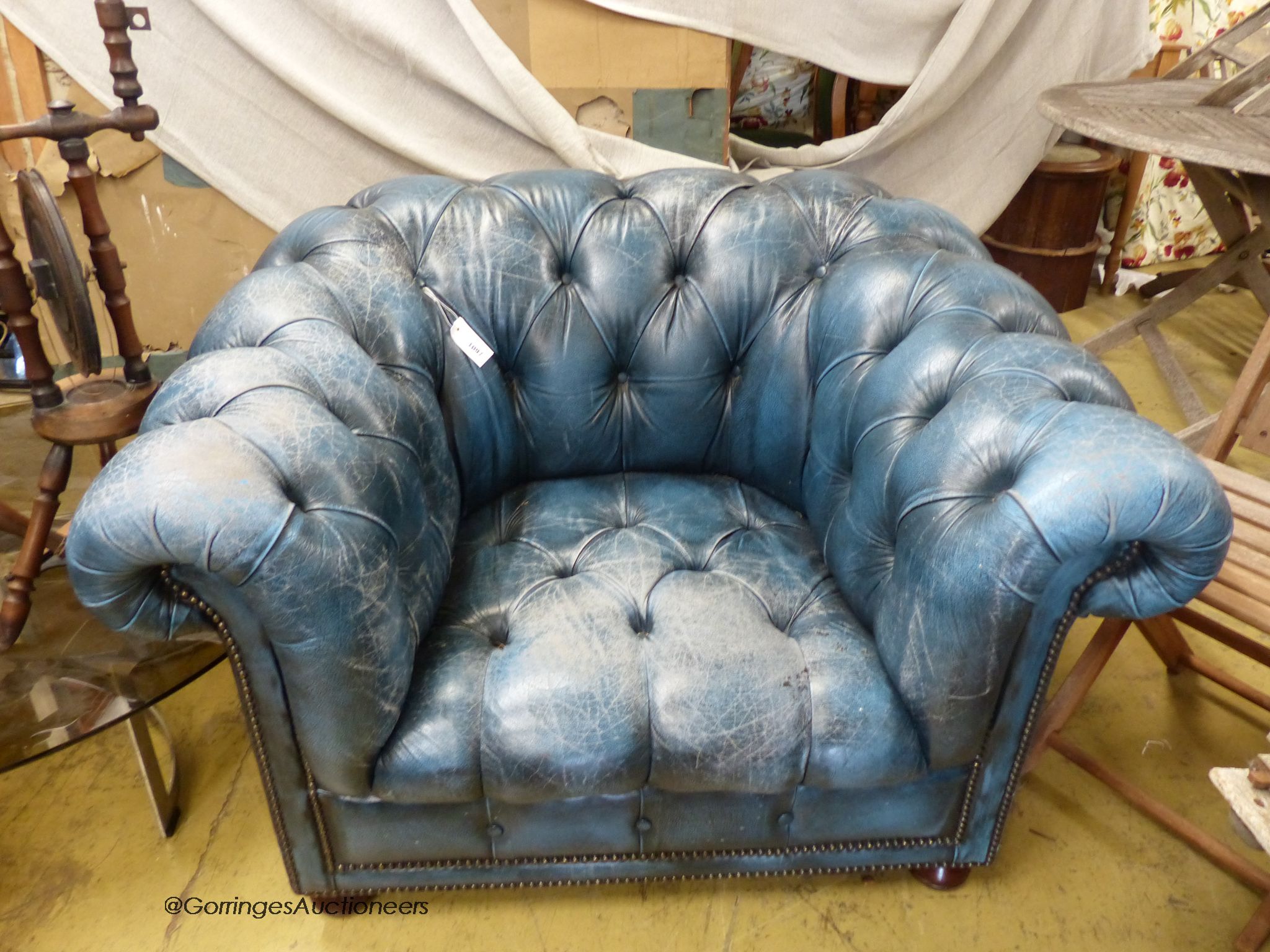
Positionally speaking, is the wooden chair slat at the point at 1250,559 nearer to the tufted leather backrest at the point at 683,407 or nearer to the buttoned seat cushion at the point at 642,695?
the tufted leather backrest at the point at 683,407

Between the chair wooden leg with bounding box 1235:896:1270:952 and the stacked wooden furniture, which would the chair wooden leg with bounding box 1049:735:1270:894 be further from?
the stacked wooden furniture

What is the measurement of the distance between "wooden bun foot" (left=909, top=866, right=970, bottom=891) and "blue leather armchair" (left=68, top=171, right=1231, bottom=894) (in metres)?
0.08

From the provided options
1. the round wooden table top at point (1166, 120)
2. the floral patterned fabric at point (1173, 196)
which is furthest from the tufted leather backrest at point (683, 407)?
the floral patterned fabric at point (1173, 196)

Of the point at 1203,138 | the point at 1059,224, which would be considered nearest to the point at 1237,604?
the point at 1203,138

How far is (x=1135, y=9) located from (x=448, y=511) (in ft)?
6.85

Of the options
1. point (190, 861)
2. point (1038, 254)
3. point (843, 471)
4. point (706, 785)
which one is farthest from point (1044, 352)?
point (1038, 254)

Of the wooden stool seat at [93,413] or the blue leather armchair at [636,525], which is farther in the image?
the wooden stool seat at [93,413]

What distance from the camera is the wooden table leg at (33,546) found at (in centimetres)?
128

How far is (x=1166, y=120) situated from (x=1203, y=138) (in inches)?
6.1

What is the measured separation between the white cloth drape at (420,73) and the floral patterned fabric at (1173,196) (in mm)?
959

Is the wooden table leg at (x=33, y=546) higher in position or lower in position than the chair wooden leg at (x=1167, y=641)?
higher

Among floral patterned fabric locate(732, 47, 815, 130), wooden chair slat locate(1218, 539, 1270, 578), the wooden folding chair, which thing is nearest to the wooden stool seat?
the wooden folding chair

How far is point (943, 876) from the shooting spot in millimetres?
1322

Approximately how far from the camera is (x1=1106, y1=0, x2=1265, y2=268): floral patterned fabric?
9.50 feet
